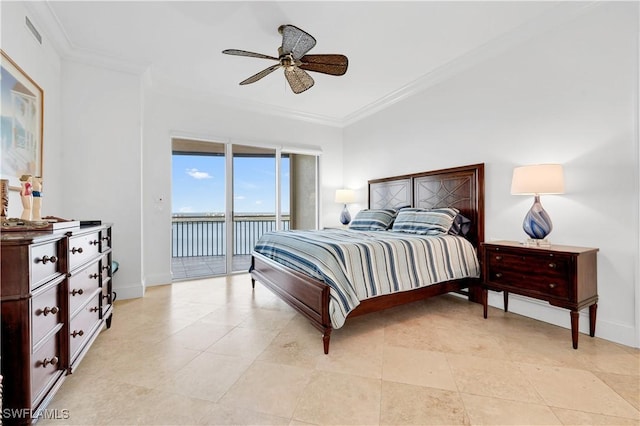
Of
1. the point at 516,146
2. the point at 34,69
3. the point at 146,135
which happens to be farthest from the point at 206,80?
the point at 516,146

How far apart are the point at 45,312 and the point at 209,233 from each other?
467 cm

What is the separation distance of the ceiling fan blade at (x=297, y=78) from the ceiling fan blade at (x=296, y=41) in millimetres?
184

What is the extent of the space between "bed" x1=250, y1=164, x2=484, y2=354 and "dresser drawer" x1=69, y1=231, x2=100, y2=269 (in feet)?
4.88

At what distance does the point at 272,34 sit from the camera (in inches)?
111

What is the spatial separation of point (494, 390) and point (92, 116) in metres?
4.49

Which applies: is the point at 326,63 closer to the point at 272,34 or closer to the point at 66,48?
the point at 272,34

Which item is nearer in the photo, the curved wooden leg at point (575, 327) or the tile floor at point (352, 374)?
the tile floor at point (352, 374)

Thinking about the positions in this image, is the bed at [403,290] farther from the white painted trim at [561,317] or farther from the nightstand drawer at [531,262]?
the nightstand drawer at [531,262]

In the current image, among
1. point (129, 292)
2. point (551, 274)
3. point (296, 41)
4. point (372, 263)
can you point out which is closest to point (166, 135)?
point (129, 292)

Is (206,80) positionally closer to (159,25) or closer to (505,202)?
(159,25)

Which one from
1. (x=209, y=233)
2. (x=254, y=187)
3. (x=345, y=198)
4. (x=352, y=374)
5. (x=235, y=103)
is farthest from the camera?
(x=209, y=233)

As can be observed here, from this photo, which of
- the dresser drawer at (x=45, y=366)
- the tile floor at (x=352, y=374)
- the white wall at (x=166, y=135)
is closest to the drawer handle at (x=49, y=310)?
the dresser drawer at (x=45, y=366)

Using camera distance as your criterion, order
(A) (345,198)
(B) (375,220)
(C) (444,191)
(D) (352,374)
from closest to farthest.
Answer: (D) (352,374) < (C) (444,191) < (B) (375,220) < (A) (345,198)

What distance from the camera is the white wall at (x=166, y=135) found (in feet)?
12.7
